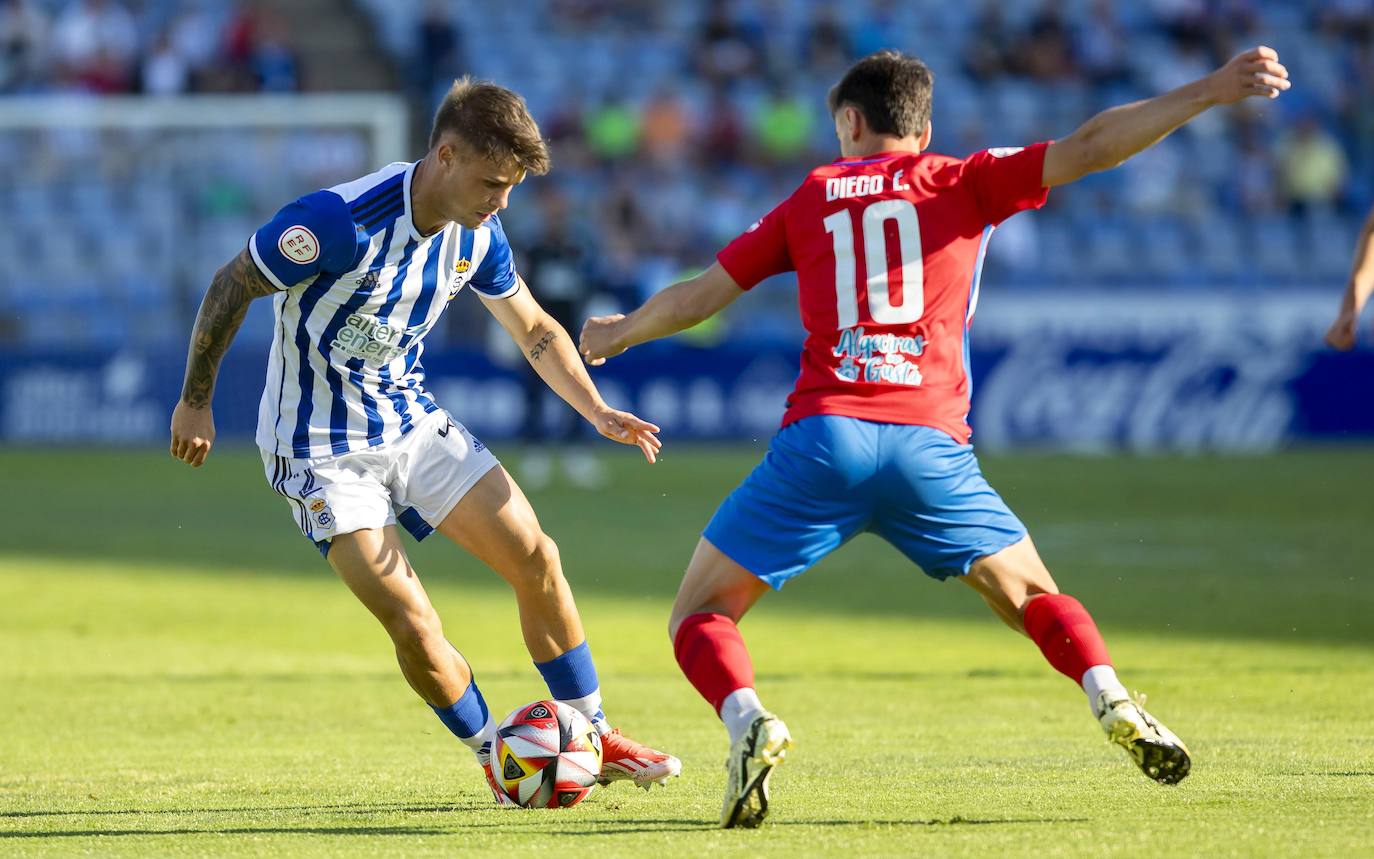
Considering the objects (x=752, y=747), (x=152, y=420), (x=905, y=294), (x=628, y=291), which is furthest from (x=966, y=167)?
(x=152, y=420)

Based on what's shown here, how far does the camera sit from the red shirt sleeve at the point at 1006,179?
16.1ft

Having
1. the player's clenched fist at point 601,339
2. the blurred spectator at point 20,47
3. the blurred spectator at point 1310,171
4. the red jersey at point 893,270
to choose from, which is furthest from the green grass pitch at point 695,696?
the blurred spectator at point 20,47

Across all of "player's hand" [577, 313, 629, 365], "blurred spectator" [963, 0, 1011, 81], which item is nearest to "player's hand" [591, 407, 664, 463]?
"player's hand" [577, 313, 629, 365]

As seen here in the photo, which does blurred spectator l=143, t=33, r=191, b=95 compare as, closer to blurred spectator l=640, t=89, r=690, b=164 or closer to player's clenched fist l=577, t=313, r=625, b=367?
blurred spectator l=640, t=89, r=690, b=164

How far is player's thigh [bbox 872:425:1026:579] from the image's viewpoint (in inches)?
194

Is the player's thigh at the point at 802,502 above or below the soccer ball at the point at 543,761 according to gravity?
above

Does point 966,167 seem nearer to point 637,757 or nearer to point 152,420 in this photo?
point 637,757

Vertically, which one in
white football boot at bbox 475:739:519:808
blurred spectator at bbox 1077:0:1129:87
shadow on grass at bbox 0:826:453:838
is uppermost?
blurred spectator at bbox 1077:0:1129:87

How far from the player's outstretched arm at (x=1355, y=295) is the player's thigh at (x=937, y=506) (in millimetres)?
2259

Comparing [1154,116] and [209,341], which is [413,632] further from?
[1154,116]

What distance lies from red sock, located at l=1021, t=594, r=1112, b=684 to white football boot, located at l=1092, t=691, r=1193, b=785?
8.0 inches

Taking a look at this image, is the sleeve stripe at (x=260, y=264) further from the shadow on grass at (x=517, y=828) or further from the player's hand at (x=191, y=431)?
the shadow on grass at (x=517, y=828)

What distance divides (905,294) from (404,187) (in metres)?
1.59

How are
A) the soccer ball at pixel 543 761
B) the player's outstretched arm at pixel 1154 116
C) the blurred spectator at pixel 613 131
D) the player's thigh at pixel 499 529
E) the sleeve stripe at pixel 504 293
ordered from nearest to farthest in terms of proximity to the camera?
the player's outstretched arm at pixel 1154 116 → the soccer ball at pixel 543 761 → the player's thigh at pixel 499 529 → the sleeve stripe at pixel 504 293 → the blurred spectator at pixel 613 131
